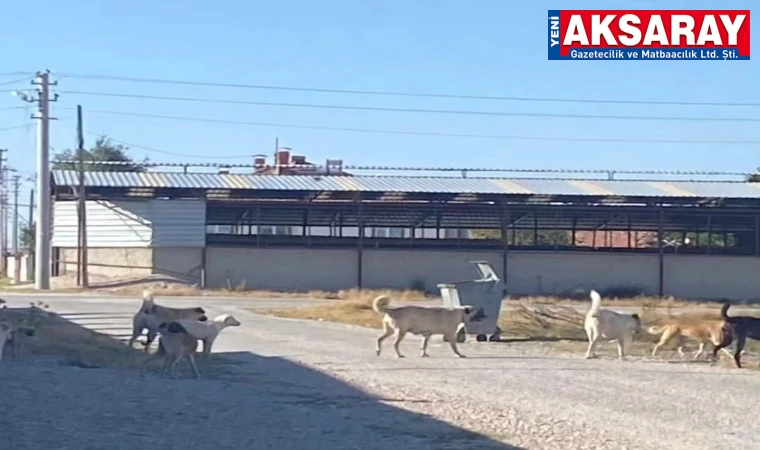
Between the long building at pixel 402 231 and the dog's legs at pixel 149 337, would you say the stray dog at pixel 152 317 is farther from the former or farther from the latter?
the long building at pixel 402 231

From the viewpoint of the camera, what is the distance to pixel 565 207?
203 ft

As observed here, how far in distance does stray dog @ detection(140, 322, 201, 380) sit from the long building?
38.6m

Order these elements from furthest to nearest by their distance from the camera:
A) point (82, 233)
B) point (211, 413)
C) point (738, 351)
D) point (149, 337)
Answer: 1. point (82, 233)
2. point (738, 351)
3. point (149, 337)
4. point (211, 413)

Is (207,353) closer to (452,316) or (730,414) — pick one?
(452,316)

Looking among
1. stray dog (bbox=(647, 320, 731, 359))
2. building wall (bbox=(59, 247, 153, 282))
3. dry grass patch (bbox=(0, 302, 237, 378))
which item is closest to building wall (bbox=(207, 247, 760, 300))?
building wall (bbox=(59, 247, 153, 282))

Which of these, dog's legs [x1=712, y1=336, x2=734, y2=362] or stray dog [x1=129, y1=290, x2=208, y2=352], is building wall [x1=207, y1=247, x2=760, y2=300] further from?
dog's legs [x1=712, y1=336, x2=734, y2=362]

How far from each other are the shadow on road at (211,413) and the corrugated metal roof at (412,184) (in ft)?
132

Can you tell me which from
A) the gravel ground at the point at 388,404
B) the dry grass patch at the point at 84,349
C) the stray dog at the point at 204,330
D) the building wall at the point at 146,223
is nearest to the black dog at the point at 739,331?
the gravel ground at the point at 388,404

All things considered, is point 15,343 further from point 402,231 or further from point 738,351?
point 402,231

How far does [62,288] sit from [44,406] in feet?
150

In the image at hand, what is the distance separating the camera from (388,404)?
1612cm

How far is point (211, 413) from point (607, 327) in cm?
1246

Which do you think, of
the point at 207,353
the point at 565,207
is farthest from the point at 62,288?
the point at 207,353

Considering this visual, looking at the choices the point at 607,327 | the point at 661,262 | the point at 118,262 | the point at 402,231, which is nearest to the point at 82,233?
the point at 118,262
